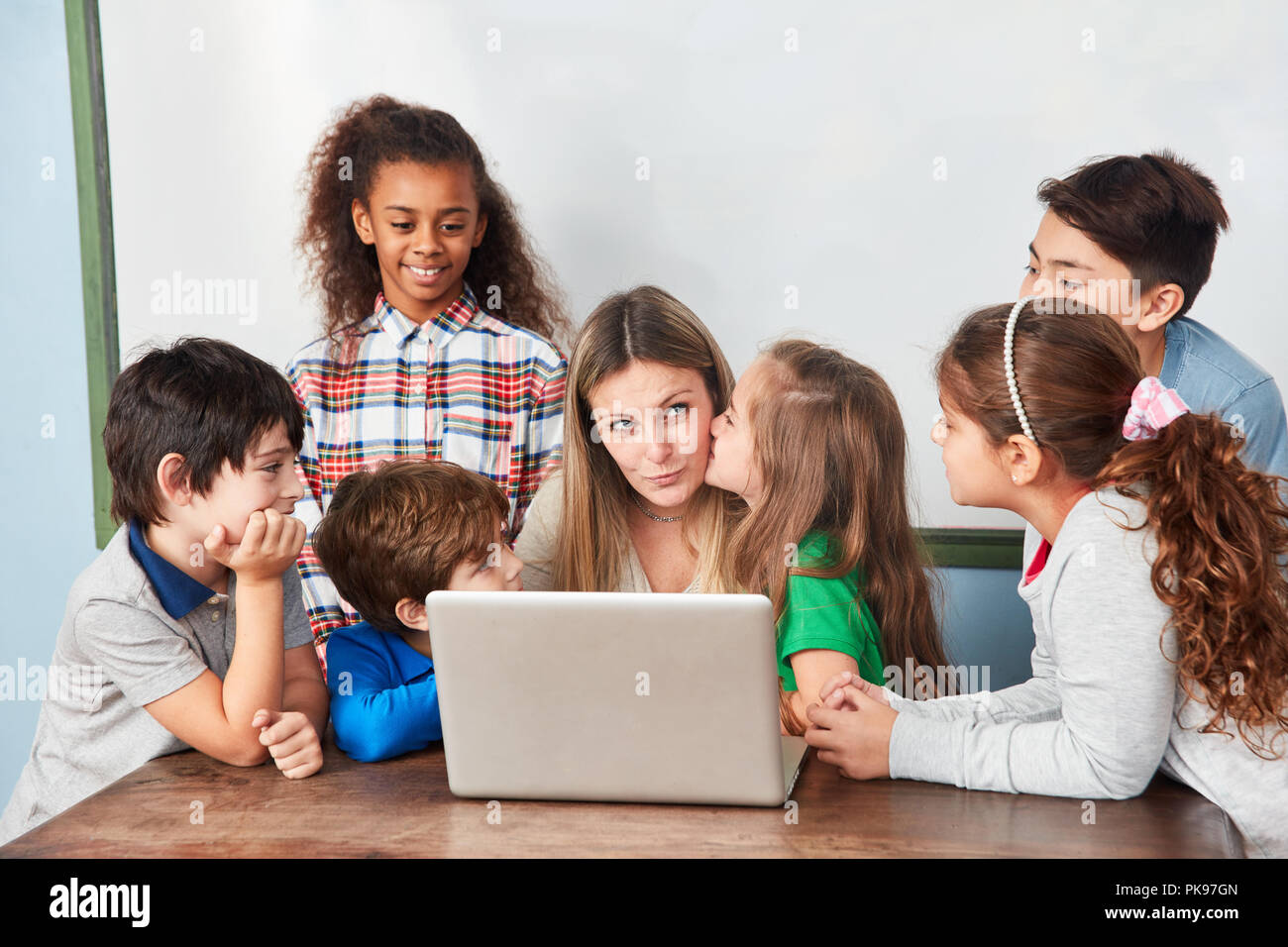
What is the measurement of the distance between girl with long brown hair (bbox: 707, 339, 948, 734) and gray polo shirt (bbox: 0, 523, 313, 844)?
0.78m

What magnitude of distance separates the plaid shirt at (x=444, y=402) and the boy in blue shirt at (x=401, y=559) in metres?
0.70

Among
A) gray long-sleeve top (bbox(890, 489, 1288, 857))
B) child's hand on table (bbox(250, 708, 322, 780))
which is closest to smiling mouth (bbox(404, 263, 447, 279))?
child's hand on table (bbox(250, 708, 322, 780))

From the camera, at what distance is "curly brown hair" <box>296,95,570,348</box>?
227 centimetres

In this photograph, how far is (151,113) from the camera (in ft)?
8.66

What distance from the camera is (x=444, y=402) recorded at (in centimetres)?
225

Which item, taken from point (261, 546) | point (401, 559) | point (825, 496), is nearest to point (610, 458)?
point (825, 496)

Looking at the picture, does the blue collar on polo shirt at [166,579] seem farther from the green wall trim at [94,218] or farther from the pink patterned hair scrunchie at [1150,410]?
the green wall trim at [94,218]

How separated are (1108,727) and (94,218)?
2570mm

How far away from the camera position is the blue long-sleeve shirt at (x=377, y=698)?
1.29 m

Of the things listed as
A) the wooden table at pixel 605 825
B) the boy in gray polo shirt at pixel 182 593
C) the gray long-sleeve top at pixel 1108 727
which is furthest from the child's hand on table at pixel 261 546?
the gray long-sleeve top at pixel 1108 727

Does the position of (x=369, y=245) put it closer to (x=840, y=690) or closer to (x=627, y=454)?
(x=627, y=454)

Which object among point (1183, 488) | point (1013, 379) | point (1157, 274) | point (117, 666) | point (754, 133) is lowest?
point (117, 666)

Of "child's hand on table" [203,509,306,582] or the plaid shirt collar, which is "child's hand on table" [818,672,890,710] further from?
the plaid shirt collar

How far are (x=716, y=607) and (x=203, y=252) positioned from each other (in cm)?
210
